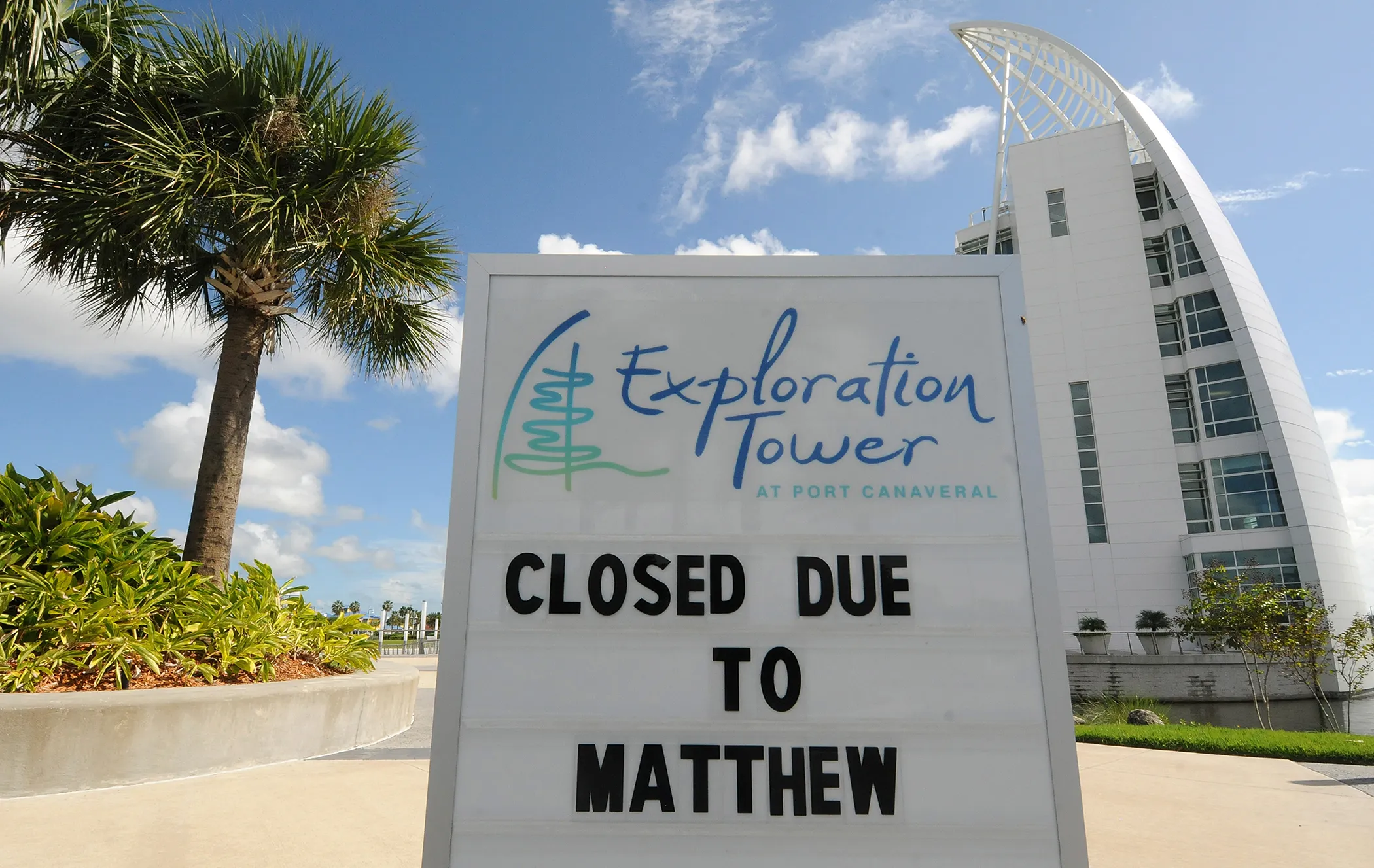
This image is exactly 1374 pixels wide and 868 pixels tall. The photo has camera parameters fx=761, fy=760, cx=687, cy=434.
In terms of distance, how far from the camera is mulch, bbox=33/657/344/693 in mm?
5816

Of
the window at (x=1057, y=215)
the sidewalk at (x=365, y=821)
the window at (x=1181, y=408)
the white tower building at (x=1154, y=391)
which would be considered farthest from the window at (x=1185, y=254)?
the sidewalk at (x=365, y=821)

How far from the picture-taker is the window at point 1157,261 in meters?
41.6

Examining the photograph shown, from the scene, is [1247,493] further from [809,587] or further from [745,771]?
[745,771]

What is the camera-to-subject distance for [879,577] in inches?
99.6

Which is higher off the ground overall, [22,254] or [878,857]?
[22,254]

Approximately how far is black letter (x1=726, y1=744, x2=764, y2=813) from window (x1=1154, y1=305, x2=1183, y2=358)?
150ft

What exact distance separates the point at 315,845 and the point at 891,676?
133 inches

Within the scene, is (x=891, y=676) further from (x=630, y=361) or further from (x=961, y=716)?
(x=630, y=361)

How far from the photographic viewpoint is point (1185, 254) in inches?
1604

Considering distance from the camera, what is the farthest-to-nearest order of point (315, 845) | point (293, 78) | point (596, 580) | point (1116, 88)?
point (1116, 88) < point (293, 78) < point (315, 845) < point (596, 580)

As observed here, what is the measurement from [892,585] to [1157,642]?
1358 inches

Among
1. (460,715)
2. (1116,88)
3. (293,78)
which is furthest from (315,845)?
(1116,88)

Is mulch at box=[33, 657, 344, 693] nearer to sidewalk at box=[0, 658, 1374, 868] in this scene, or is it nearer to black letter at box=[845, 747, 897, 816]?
sidewalk at box=[0, 658, 1374, 868]

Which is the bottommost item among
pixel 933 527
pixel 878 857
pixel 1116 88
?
pixel 878 857
